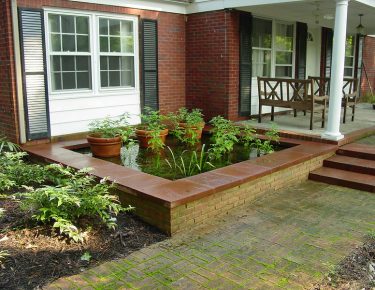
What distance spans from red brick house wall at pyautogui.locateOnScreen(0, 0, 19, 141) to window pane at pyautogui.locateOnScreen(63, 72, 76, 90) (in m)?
0.92

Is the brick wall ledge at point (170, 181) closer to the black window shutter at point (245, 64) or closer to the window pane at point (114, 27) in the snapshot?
the window pane at point (114, 27)

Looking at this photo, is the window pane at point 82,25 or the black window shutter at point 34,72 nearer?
the black window shutter at point 34,72

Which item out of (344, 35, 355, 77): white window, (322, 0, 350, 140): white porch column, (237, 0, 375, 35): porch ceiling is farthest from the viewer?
(344, 35, 355, 77): white window

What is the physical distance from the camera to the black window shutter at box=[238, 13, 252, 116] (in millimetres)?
8289

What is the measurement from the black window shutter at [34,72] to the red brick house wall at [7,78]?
0.16 metres

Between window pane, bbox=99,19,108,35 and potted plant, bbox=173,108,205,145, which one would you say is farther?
window pane, bbox=99,19,108,35

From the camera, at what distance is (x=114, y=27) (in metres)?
7.38

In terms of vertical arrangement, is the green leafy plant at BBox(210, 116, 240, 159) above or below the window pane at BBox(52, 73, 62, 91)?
below

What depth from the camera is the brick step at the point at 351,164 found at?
592 cm

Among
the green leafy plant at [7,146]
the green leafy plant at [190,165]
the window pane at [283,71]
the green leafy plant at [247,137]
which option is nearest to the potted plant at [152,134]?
the green leafy plant at [190,165]

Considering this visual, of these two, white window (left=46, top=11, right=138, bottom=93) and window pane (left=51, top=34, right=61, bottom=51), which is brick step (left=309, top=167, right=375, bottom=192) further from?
window pane (left=51, top=34, right=61, bottom=51)

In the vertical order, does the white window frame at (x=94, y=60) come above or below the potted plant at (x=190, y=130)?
above

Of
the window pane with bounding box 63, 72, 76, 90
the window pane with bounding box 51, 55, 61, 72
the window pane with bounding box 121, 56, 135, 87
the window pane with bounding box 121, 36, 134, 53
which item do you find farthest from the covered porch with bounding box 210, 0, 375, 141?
the window pane with bounding box 51, 55, 61, 72

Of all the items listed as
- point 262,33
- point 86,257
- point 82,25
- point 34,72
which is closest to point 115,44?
point 82,25
